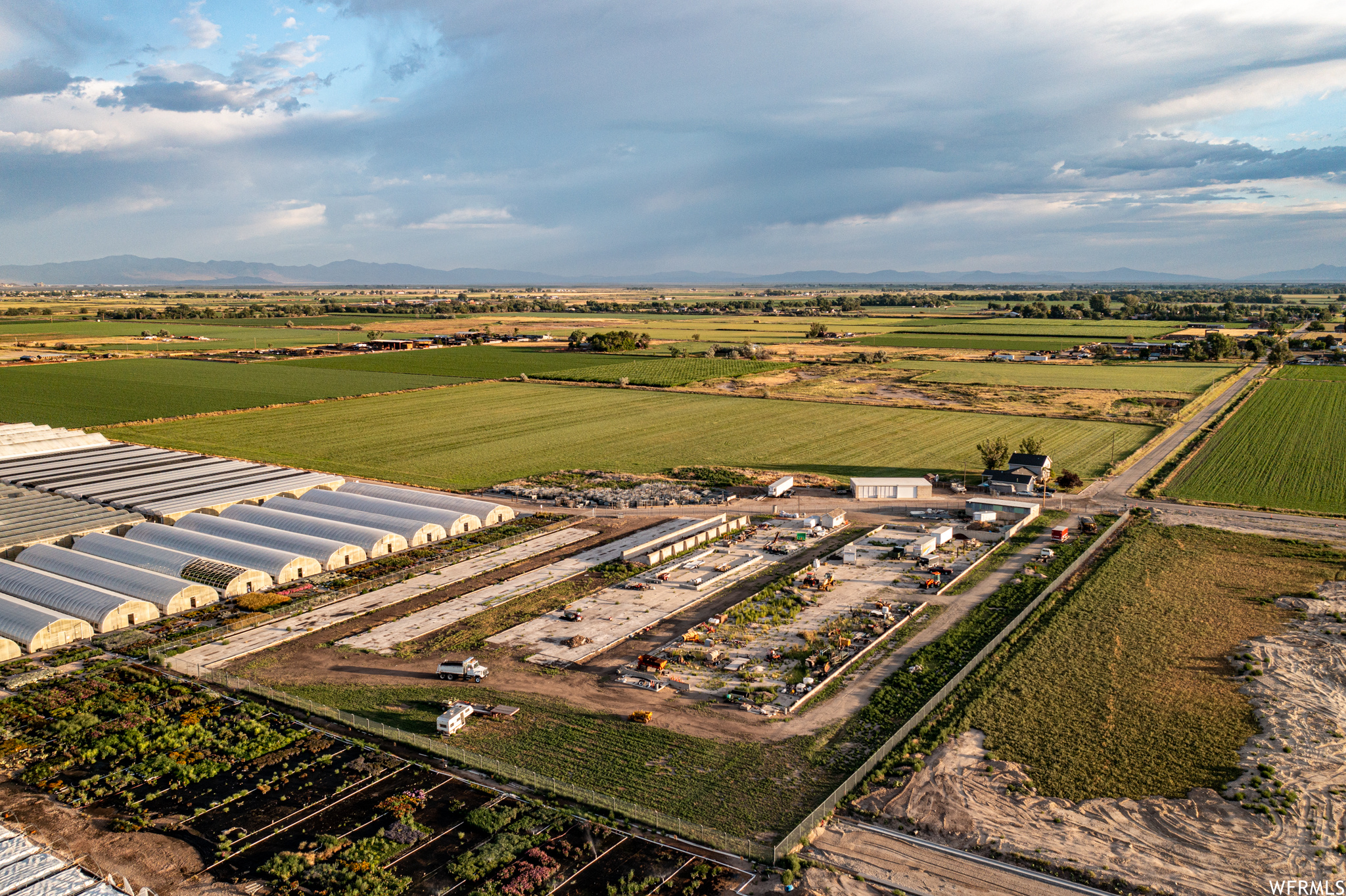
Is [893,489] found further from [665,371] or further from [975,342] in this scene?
→ [975,342]

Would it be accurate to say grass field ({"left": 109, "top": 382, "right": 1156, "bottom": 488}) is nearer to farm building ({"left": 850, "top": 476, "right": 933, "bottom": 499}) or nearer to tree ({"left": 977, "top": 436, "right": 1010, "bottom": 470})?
tree ({"left": 977, "top": 436, "right": 1010, "bottom": 470})

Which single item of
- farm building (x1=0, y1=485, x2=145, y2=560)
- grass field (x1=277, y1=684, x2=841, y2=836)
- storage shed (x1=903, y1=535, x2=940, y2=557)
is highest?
farm building (x1=0, y1=485, x2=145, y2=560)

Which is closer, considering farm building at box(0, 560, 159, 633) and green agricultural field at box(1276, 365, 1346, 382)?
farm building at box(0, 560, 159, 633)

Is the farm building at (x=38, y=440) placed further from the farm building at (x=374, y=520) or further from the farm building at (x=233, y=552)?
the farm building at (x=374, y=520)

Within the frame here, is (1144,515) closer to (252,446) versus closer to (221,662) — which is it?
(221,662)

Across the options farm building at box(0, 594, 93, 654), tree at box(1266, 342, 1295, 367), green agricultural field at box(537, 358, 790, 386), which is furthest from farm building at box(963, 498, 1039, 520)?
tree at box(1266, 342, 1295, 367)

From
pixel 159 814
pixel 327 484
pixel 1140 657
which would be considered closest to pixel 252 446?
pixel 327 484

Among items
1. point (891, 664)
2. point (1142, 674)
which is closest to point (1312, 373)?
point (1142, 674)
